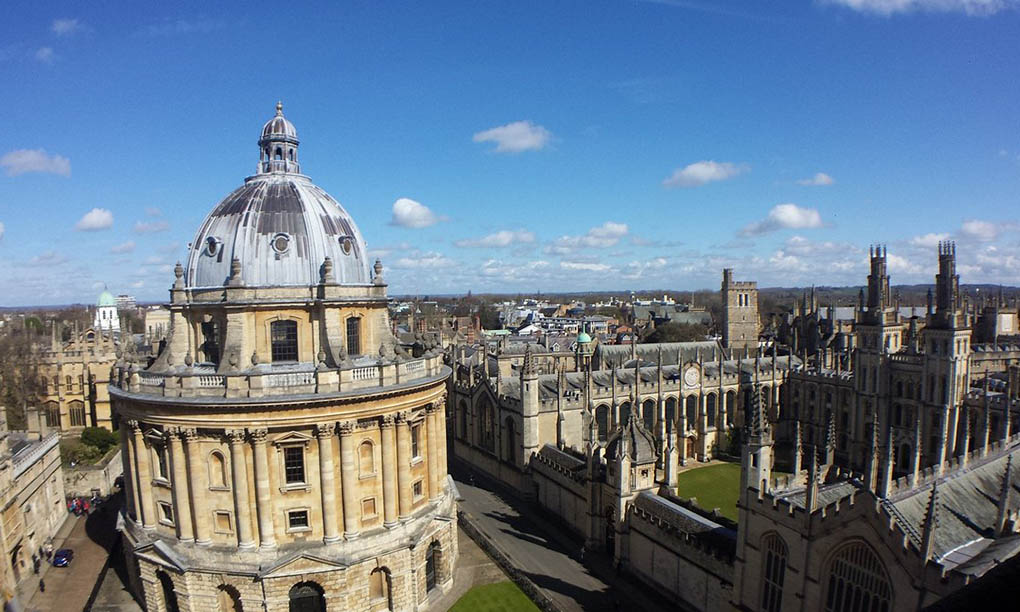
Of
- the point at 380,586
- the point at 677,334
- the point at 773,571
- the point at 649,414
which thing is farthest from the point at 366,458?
the point at 677,334

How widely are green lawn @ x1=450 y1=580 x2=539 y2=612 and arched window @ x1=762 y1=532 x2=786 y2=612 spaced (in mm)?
10572

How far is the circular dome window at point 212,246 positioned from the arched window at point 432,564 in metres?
17.9

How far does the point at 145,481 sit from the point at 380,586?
11932mm

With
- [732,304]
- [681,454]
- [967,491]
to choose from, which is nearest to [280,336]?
[967,491]

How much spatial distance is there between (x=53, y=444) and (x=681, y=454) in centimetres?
4523

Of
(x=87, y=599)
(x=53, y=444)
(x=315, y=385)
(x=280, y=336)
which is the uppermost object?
(x=280, y=336)

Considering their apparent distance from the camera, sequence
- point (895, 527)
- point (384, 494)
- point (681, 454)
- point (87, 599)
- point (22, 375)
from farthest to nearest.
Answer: point (22, 375)
point (681, 454)
point (87, 599)
point (384, 494)
point (895, 527)

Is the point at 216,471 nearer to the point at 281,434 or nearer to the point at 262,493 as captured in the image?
the point at 262,493

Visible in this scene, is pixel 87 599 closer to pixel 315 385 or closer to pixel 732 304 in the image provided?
pixel 315 385

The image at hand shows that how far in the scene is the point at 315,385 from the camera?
26.5m

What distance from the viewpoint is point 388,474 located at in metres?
28.2

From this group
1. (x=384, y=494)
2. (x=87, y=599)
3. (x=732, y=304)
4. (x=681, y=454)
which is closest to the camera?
(x=384, y=494)

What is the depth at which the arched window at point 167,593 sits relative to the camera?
28016 millimetres

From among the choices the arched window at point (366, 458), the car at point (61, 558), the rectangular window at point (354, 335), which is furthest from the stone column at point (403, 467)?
the car at point (61, 558)
